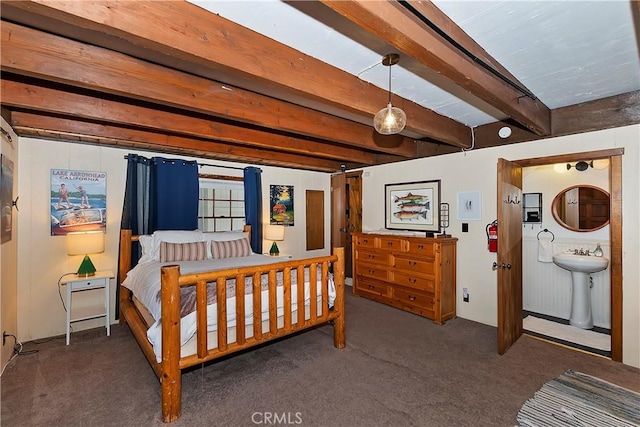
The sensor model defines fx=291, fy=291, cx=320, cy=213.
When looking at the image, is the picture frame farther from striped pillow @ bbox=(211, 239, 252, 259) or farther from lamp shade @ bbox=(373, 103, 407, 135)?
striped pillow @ bbox=(211, 239, 252, 259)

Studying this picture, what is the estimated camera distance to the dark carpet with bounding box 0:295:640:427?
6.40 feet

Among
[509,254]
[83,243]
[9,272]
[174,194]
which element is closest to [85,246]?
[83,243]

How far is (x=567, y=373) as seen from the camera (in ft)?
8.03

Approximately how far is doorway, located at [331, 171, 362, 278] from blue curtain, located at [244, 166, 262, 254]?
159 cm

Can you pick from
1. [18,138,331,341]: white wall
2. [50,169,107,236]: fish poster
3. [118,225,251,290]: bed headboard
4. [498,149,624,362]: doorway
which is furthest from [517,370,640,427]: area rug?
[50,169,107,236]: fish poster

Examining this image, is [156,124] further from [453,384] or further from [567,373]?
[567,373]

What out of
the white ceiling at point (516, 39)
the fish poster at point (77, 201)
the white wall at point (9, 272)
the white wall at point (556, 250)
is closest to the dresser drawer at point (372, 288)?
the white wall at point (556, 250)

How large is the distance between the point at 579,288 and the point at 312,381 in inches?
132

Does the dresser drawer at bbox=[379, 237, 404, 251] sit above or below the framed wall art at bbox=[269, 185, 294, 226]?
below

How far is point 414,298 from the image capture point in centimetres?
383

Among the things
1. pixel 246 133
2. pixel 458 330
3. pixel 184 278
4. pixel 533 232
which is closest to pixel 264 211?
pixel 246 133

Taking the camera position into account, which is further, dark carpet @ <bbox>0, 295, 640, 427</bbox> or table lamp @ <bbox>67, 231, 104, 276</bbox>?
table lamp @ <bbox>67, 231, 104, 276</bbox>

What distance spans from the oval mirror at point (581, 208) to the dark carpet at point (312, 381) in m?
1.62

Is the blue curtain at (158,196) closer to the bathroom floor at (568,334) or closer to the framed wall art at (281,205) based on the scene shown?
the framed wall art at (281,205)
